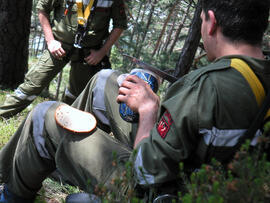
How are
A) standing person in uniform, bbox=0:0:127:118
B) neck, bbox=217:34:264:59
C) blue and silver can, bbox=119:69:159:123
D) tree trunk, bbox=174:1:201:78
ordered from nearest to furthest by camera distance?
neck, bbox=217:34:264:59 → blue and silver can, bbox=119:69:159:123 → standing person in uniform, bbox=0:0:127:118 → tree trunk, bbox=174:1:201:78

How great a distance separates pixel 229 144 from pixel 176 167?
0.98ft

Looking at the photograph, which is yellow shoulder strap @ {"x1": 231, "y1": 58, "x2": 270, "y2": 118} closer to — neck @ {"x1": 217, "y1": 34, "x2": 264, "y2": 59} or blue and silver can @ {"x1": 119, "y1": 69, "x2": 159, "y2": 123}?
neck @ {"x1": 217, "y1": 34, "x2": 264, "y2": 59}

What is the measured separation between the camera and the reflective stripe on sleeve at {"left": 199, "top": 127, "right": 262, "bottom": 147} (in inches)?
57.3

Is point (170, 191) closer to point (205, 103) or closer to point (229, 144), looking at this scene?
point (229, 144)

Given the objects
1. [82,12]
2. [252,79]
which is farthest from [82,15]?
[252,79]

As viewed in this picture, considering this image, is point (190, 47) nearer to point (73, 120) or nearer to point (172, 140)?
point (73, 120)

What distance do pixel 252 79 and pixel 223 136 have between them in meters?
0.33

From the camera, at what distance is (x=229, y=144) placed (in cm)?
149

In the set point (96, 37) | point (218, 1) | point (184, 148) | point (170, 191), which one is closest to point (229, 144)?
point (184, 148)

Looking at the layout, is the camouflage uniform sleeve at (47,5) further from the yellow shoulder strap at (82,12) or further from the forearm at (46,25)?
the yellow shoulder strap at (82,12)

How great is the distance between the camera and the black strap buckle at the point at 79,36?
3.99m

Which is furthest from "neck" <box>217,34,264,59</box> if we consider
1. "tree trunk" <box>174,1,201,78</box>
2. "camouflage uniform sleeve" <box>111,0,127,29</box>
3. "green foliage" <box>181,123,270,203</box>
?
"tree trunk" <box>174,1,201,78</box>

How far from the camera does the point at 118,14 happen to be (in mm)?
4211

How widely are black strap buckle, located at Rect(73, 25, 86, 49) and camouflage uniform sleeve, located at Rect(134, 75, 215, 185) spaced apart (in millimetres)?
2735
